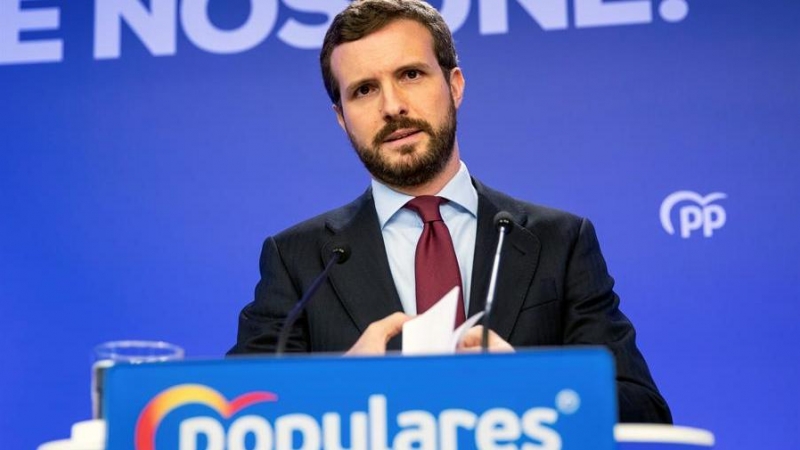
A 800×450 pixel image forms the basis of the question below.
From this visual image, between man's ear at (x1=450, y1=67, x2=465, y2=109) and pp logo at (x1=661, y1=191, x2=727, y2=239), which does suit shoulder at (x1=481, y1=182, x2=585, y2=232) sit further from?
pp logo at (x1=661, y1=191, x2=727, y2=239)

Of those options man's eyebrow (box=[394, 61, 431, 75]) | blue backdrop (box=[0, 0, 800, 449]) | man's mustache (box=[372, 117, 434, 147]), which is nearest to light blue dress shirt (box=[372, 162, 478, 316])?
man's mustache (box=[372, 117, 434, 147])

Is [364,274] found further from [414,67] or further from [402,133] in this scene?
[414,67]

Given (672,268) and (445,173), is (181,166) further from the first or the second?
(672,268)

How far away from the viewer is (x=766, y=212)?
10.1ft

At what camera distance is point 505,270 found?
2.32 m

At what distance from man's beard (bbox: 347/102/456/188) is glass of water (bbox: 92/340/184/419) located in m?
0.55

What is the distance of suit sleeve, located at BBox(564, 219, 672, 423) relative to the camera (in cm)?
204

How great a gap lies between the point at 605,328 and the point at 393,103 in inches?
24.5

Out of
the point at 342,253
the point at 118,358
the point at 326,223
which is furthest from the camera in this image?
the point at 326,223

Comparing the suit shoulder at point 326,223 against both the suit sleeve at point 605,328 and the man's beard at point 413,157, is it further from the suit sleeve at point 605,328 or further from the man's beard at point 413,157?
the suit sleeve at point 605,328

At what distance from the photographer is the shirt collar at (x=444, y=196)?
96.6 inches

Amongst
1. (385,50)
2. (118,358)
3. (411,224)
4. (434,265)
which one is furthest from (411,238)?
(118,358)

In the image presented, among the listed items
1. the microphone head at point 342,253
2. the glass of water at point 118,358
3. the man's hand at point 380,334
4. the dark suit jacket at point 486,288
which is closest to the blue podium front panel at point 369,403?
the glass of water at point 118,358

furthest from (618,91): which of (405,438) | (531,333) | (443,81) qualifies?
(405,438)
